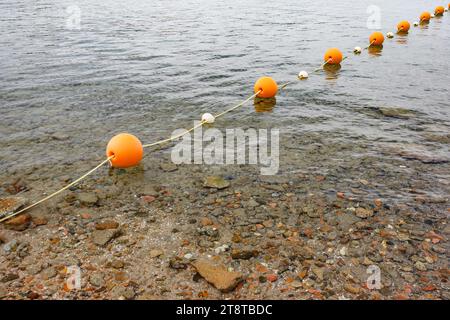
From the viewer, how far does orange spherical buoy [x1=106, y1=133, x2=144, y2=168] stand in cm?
634

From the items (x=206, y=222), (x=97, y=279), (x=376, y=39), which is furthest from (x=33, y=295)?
(x=376, y=39)

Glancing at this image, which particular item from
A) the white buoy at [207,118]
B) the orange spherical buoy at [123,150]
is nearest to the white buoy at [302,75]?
the white buoy at [207,118]

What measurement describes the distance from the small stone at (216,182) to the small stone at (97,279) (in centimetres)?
249

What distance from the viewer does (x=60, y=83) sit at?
444 inches

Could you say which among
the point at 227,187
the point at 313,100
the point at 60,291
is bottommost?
the point at 60,291

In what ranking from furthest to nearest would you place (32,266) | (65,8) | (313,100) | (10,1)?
(10,1), (65,8), (313,100), (32,266)

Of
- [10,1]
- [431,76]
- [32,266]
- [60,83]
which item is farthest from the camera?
[10,1]

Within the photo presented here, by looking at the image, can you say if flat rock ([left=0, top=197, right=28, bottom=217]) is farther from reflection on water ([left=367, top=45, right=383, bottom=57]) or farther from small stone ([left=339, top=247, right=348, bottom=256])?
reflection on water ([left=367, top=45, right=383, bottom=57])

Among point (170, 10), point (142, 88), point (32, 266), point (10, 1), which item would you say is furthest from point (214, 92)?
point (10, 1)

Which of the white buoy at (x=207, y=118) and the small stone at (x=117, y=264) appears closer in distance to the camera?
the small stone at (x=117, y=264)

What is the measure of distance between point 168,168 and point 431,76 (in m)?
10.7

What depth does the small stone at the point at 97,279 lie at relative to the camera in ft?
13.9

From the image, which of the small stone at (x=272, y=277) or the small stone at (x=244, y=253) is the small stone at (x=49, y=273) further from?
the small stone at (x=272, y=277)

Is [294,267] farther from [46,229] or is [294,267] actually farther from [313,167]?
[46,229]
